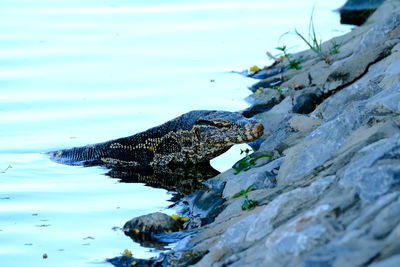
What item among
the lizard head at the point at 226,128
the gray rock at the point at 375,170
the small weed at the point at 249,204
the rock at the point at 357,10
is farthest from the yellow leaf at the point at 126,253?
the rock at the point at 357,10

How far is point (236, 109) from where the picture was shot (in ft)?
45.7

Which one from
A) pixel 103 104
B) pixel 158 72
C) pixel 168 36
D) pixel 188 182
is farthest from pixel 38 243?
pixel 168 36

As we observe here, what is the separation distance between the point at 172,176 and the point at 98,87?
3941mm

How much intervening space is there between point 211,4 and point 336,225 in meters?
15.6

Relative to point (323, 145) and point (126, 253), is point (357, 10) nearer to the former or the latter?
point (323, 145)

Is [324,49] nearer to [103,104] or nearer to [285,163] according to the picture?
[103,104]

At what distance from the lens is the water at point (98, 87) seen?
30.2 feet

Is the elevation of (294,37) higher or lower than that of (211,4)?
lower

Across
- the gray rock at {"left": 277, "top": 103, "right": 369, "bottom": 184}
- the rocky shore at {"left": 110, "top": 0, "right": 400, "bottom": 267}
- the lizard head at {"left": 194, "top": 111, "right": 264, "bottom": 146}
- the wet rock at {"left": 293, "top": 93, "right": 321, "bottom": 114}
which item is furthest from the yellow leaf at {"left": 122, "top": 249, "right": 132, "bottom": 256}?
the wet rock at {"left": 293, "top": 93, "right": 321, "bottom": 114}

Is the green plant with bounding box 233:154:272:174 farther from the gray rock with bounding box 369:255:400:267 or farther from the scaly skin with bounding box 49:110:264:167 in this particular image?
the gray rock with bounding box 369:255:400:267

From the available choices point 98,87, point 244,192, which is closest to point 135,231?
point 244,192

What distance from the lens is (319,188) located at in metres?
6.95

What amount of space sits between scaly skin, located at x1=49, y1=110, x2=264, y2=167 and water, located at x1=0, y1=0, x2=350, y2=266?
0.90 ft

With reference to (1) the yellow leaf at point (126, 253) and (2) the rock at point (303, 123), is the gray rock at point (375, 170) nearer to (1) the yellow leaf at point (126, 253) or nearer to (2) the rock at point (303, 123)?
(1) the yellow leaf at point (126, 253)
